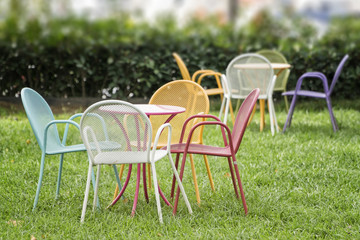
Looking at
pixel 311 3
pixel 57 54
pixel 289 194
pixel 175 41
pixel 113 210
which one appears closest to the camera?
pixel 113 210

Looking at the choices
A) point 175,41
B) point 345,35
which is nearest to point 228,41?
point 175,41

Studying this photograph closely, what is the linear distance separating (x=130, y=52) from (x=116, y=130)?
227 inches

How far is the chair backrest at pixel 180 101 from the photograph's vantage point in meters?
4.46

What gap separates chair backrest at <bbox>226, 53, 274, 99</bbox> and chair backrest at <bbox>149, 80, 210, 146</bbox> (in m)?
2.44

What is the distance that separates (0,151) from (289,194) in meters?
3.20

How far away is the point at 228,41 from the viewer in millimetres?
9773

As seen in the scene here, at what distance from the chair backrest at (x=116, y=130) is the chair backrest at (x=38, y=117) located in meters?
0.55

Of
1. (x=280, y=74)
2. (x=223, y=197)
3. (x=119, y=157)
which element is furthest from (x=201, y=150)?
(x=280, y=74)

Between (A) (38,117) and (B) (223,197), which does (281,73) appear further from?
(A) (38,117)

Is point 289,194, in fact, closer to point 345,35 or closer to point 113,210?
point 113,210

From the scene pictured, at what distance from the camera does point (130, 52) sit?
9.30m

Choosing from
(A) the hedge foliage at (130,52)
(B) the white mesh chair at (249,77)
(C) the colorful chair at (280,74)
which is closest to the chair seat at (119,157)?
(B) the white mesh chair at (249,77)

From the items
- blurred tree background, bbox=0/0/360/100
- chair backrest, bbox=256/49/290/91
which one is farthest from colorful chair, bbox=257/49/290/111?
blurred tree background, bbox=0/0/360/100

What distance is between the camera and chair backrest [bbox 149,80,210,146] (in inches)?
176
